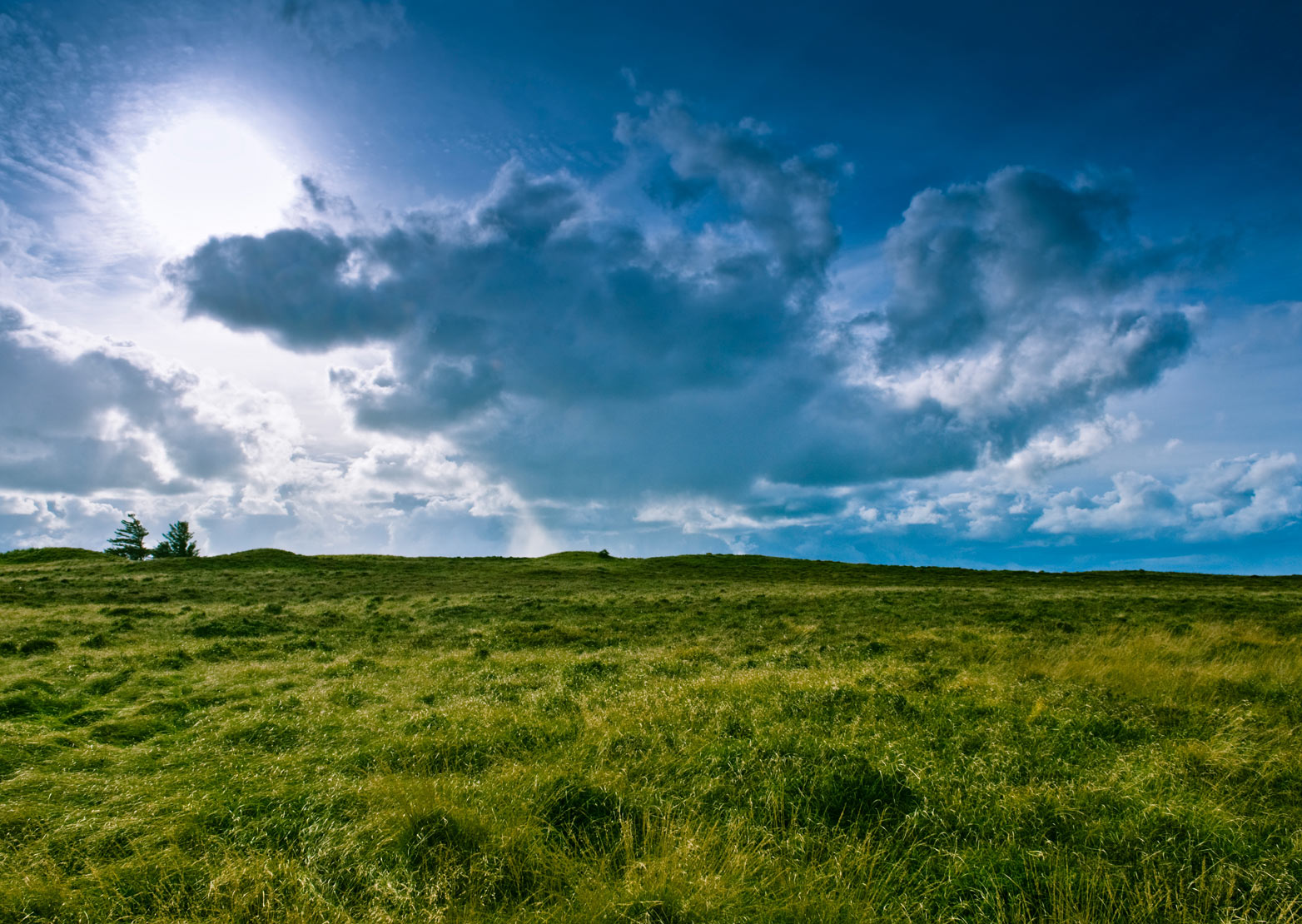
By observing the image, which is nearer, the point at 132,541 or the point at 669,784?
the point at 669,784

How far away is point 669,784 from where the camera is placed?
7.72 m

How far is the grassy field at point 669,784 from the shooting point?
18.1ft

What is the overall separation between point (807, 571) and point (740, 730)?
56.5 metres

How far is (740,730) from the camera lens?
31.6 ft

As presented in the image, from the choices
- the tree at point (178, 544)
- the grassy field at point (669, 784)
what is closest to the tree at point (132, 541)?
the tree at point (178, 544)

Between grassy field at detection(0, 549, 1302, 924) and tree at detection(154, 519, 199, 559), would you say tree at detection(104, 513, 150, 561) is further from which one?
grassy field at detection(0, 549, 1302, 924)

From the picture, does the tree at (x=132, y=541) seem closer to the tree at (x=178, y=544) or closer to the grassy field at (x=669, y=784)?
the tree at (x=178, y=544)

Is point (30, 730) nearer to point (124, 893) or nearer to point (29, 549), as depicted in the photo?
point (124, 893)

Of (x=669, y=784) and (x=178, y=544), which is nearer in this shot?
(x=669, y=784)

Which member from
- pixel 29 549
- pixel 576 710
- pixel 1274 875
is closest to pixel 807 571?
pixel 576 710

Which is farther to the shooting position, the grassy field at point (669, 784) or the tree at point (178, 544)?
the tree at point (178, 544)

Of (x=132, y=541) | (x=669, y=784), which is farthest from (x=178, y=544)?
(x=669, y=784)

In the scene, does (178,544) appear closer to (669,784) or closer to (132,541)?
(132,541)

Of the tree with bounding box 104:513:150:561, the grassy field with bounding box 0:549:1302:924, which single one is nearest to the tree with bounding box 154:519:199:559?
the tree with bounding box 104:513:150:561
